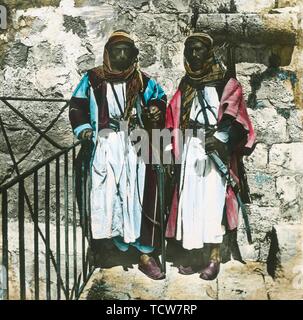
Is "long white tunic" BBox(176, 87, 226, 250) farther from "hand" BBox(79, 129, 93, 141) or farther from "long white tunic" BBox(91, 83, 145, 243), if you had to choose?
"hand" BBox(79, 129, 93, 141)

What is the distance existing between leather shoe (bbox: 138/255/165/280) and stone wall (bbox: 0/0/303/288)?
0.62 m

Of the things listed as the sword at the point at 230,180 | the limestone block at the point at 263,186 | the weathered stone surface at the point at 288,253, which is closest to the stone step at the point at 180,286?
the weathered stone surface at the point at 288,253

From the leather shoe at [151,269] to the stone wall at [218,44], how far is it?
616mm

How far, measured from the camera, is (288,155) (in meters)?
4.02

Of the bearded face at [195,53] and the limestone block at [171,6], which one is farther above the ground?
the limestone block at [171,6]

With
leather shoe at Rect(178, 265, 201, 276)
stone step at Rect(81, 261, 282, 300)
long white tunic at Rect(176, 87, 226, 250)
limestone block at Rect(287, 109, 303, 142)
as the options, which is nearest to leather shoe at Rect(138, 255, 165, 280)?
stone step at Rect(81, 261, 282, 300)

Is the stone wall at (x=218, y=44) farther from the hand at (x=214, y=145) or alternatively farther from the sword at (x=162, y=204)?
the sword at (x=162, y=204)

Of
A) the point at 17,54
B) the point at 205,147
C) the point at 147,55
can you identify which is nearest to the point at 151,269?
the point at 205,147

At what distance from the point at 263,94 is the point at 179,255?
126 cm

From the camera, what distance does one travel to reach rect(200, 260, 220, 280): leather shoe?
4008 millimetres

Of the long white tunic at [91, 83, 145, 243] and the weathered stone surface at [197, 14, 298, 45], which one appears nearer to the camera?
the weathered stone surface at [197, 14, 298, 45]

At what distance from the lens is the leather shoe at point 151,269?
402 cm
